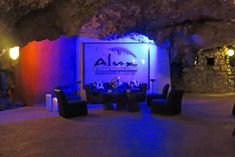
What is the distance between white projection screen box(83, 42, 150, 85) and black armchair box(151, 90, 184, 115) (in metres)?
3.78

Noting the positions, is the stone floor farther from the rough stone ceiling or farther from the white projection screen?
the white projection screen

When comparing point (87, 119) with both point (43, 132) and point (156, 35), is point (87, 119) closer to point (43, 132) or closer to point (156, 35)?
point (43, 132)

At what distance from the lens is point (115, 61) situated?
1348 centimetres

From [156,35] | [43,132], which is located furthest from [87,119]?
[156,35]

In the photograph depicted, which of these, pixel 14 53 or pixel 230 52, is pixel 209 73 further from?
pixel 14 53

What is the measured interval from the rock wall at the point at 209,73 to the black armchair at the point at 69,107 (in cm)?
761

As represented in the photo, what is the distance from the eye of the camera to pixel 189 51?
14930 millimetres

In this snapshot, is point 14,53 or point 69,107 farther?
point 14,53

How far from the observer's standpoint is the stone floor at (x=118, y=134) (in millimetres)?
6203

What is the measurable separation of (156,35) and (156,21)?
234 cm

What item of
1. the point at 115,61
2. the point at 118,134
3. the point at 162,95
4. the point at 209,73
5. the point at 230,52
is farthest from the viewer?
the point at 209,73

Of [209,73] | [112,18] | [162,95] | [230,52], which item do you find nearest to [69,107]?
[112,18]

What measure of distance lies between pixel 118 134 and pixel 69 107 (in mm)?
2589

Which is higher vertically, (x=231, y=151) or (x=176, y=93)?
(x=176, y=93)
